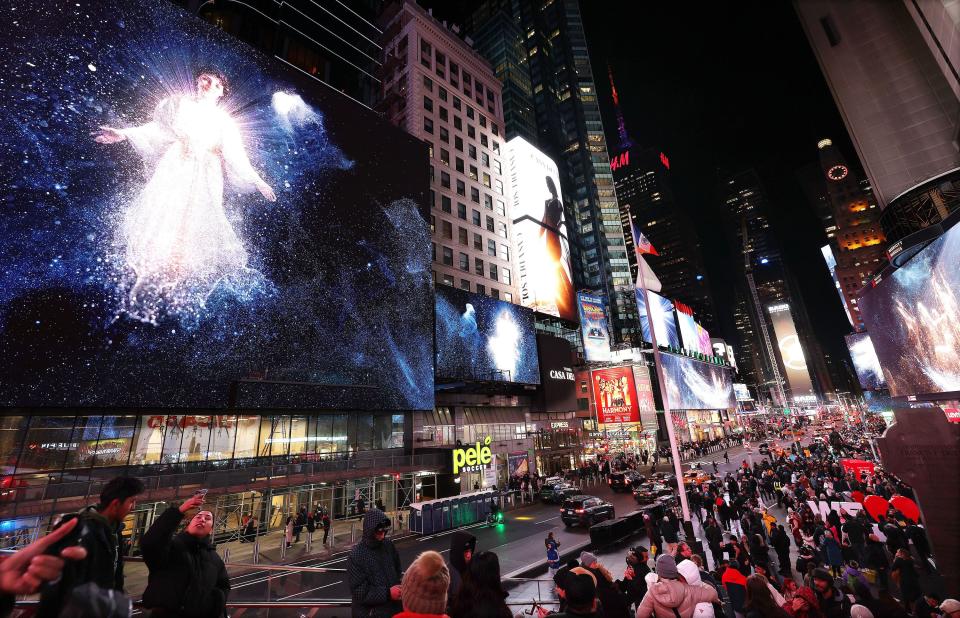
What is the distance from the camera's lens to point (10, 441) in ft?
58.0

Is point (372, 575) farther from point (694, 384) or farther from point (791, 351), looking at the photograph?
point (791, 351)

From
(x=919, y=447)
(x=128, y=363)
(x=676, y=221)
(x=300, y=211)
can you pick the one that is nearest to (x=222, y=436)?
(x=128, y=363)

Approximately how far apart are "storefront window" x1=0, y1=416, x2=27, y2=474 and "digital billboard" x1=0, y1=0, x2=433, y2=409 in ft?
11.9

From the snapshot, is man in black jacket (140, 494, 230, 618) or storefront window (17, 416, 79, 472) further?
storefront window (17, 416, 79, 472)

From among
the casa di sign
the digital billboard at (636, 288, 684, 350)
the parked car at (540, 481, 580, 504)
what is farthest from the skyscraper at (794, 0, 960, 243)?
the casa di sign

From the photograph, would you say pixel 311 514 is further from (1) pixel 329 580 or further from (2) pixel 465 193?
(2) pixel 465 193

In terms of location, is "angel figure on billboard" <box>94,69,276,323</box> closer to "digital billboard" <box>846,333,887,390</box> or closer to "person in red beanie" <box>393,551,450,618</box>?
"person in red beanie" <box>393,551,450,618</box>

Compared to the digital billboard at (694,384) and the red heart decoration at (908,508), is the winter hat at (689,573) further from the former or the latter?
the digital billboard at (694,384)

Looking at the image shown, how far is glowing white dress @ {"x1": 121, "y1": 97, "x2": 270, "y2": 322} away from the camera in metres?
19.3

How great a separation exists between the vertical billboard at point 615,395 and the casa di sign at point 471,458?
21.9m

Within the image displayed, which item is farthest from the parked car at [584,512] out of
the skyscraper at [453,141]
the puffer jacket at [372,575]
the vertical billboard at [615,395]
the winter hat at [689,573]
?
the vertical billboard at [615,395]

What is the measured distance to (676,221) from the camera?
602 ft

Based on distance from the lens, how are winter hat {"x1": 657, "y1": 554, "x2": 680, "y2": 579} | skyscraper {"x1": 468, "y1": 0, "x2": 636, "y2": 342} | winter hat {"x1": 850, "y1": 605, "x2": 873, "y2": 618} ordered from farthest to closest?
1. skyscraper {"x1": 468, "y1": 0, "x2": 636, "y2": 342}
2. winter hat {"x1": 657, "y1": 554, "x2": 680, "y2": 579}
3. winter hat {"x1": 850, "y1": 605, "x2": 873, "y2": 618}

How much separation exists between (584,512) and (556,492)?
9.53 meters
